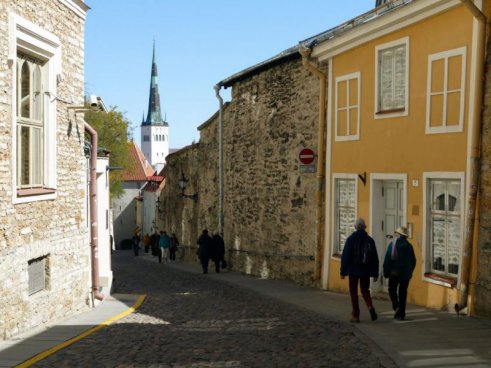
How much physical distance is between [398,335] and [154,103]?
17782cm

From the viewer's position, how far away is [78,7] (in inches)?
519

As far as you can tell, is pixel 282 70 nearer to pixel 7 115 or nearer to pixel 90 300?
pixel 90 300

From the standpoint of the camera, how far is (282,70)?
19.8 m

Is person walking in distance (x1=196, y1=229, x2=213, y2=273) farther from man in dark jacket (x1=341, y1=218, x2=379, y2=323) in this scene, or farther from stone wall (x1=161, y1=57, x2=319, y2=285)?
man in dark jacket (x1=341, y1=218, x2=379, y2=323)

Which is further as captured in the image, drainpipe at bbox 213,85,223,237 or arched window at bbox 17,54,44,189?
drainpipe at bbox 213,85,223,237

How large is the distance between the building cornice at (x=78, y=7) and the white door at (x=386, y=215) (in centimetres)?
625

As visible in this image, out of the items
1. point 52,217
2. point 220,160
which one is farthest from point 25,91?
point 220,160

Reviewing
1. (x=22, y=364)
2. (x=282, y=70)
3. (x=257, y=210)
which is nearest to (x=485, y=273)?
(x=22, y=364)

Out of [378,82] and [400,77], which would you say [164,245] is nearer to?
[378,82]

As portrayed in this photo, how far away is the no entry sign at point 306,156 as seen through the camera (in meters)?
17.1

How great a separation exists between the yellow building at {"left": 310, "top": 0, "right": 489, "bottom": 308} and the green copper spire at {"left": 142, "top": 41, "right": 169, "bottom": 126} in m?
165

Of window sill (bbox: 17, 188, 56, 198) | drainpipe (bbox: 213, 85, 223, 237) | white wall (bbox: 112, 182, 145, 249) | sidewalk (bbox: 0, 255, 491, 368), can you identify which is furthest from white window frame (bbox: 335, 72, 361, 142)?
white wall (bbox: 112, 182, 145, 249)

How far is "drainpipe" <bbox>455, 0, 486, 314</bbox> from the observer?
36.6 ft

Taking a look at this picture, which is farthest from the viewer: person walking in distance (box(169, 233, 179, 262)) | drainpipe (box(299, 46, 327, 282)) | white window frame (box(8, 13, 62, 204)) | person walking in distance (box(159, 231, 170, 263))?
person walking in distance (box(169, 233, 179, 262))
